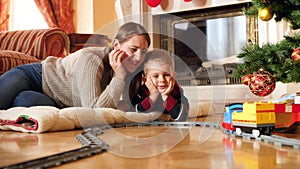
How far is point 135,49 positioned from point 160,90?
164 mm

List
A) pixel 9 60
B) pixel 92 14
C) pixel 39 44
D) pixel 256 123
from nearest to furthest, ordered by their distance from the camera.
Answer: pixel 256 123, pixel 9 60, pixel 39 44, pixel 92 14

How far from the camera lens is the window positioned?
3729 millimetres

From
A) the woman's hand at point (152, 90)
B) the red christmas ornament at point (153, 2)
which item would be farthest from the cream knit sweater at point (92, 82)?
the red christmas ornament at point (153, 2)

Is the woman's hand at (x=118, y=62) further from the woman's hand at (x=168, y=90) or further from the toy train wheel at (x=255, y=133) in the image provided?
the toy train wheel at (x=255, y=133)

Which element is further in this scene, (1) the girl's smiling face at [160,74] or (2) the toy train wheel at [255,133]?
(1) the girl's smiling face at [160,74]

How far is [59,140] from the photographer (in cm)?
103

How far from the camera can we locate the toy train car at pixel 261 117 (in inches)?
38.4

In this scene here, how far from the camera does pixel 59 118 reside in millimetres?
1288

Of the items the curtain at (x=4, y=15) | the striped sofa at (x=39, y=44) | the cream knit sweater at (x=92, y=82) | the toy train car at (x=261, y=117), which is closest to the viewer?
the toy train car at (x=261, y=117)

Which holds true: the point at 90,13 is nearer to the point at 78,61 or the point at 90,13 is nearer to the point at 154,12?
the point at 154,12

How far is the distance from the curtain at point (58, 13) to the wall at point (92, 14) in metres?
0.06

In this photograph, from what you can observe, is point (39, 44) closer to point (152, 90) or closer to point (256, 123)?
point (152, 90)

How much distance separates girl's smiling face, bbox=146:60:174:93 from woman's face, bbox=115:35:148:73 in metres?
0.05

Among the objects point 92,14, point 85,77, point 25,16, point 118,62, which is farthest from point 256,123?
point 25,16
